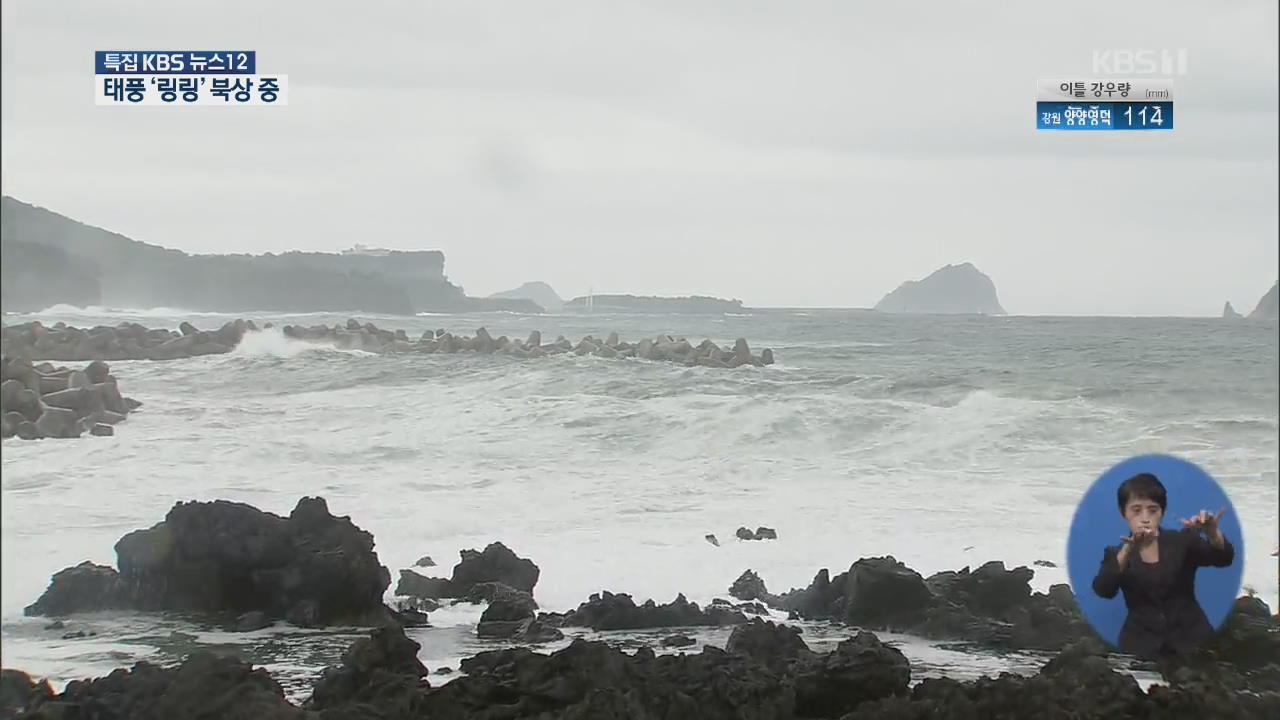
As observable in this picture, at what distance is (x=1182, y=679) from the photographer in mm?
3971

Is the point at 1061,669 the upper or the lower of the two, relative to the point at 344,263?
lower

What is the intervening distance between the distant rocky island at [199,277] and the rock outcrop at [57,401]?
453 mm

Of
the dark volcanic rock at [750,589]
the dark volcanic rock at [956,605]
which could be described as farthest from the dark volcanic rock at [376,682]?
the dark volcanic rock at [956,605]

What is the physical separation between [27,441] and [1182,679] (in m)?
6.35

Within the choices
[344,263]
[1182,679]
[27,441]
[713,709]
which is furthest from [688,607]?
[27,441]

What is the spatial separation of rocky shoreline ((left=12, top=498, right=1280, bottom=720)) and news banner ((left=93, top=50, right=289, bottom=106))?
85.3 inches

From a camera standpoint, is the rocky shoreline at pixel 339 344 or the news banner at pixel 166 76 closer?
the news banner at pixel 166 76

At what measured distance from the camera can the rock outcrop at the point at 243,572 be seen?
197 inches

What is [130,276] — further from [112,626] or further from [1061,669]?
[1061,669]

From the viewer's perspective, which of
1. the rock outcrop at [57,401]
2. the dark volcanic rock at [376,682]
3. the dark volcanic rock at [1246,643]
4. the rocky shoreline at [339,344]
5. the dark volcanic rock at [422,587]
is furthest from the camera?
the rocky shoreline at [339,344]

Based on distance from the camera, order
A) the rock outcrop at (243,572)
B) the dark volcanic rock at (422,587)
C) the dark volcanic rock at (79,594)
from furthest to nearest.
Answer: the dark volcanic rock at (422,587)
the dark volcanic rock at (79,594)
the rock outcrop at (243,572)

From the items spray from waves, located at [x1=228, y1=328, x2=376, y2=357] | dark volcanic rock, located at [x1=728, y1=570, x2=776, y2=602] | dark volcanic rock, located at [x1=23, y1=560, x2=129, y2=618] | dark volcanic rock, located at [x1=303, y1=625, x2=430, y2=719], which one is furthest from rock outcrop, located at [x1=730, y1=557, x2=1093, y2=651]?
spray from waves, located at [x1=228, y1=328, x2=376, y2=357]

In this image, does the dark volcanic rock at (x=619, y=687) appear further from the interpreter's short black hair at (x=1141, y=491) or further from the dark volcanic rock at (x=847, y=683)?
the interpreter's short black hair at (x=1141, y=491)
